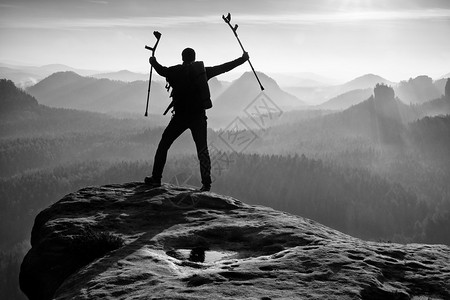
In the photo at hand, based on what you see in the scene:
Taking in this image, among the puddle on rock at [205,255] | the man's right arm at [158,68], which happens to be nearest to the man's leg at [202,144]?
the man's right arm at [158,68]

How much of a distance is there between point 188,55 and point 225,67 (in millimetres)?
1489

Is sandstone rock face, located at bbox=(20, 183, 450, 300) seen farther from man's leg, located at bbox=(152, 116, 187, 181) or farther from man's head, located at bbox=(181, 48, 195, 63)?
man's head, located at bbox=(181, 48, 195, 63)

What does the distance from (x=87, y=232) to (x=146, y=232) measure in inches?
54.6

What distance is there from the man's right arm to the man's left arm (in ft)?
5.22

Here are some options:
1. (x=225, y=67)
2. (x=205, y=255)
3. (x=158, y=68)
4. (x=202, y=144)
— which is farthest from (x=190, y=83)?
(x=205, y=255)

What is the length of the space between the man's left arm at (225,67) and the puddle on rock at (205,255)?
7012 millimetres

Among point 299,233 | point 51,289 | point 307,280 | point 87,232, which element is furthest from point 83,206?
point 307,280

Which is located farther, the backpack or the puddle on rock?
the backpack

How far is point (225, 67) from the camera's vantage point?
14711mm

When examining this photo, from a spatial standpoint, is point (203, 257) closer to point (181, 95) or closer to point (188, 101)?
point (188, 101)

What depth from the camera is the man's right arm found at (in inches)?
540

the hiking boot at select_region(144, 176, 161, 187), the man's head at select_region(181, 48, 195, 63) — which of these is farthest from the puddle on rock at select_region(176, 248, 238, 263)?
the man's head at select_region(181, 48, 195, 63)

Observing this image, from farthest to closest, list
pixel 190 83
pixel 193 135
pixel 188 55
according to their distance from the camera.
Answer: pixel 193 135
pixel 188 55
pixel 190 83

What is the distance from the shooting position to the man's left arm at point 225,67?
1464 centimetres
